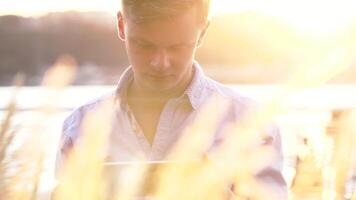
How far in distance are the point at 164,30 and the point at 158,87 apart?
0.11 metres

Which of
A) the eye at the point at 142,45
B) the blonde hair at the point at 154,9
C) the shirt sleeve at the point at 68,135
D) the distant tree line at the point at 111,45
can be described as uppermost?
the blonde hair at the point at 154,9

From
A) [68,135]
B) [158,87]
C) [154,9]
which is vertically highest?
[154,9]

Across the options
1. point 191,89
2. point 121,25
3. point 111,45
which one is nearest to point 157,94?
point 191,89

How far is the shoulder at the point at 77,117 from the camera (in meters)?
1.45

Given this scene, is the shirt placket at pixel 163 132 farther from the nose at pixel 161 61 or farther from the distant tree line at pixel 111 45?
the distant tree line at pixel 111 45

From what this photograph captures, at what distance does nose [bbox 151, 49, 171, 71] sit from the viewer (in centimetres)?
125

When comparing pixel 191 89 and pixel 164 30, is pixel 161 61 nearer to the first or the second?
pixel 164 30

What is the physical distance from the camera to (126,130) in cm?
141

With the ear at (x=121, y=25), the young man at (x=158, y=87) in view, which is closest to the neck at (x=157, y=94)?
the young man at (x=158, y=87)

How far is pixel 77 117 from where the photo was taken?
59.9 inches

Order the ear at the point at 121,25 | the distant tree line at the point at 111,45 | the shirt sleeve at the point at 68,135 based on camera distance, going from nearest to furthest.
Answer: the shirt sleeve at the point at 68,135 → the ear at the point at 121,25 → the distant tree line at the point at 111,45

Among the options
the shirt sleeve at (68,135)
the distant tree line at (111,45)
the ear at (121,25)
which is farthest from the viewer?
the distant tree line at (111,45)

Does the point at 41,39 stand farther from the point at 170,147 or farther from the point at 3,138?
the point at 3,138

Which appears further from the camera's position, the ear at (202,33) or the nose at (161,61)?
the ear at (202,33)
